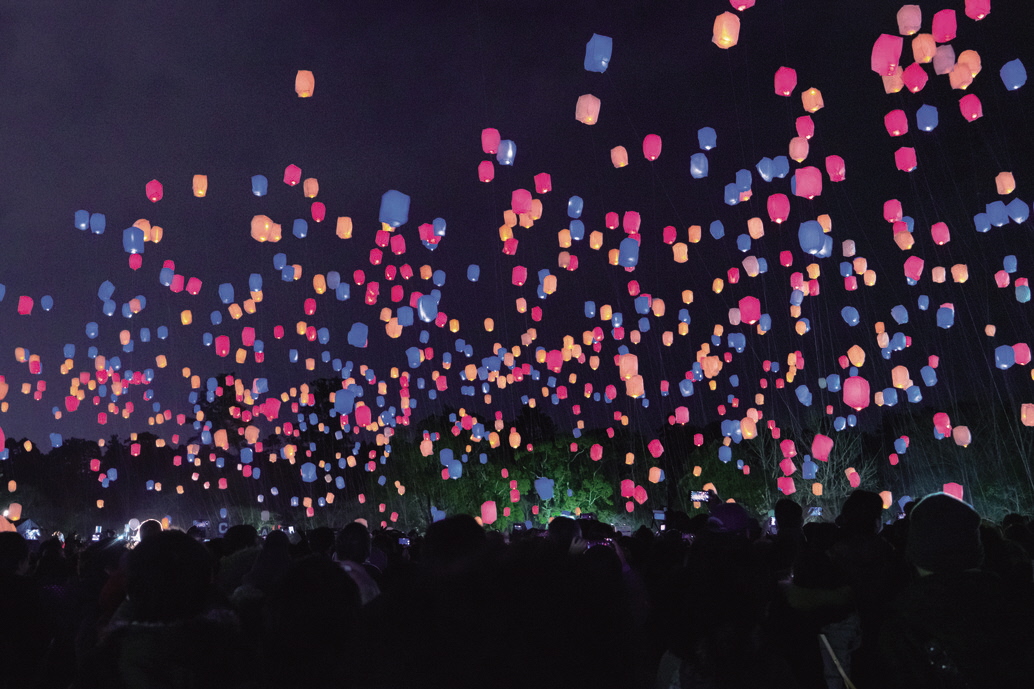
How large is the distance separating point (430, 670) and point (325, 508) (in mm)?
47051

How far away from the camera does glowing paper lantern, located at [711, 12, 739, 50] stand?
7.36 meters

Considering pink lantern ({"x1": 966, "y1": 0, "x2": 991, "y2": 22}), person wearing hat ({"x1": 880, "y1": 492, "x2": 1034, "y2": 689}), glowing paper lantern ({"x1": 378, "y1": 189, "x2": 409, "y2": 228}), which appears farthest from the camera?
glowing paper lantern ({"x1": 378, "y1": 189, "x2": 409, "y2": 228})

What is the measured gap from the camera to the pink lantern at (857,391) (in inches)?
435

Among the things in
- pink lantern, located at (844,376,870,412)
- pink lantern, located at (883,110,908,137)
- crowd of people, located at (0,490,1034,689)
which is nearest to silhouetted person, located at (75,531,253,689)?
crowd of people, located at (0,490,1034,689)

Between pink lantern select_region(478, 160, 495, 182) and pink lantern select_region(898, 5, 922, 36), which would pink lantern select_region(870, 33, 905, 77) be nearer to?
pink lantern select_region(898, 5, 922, 36)

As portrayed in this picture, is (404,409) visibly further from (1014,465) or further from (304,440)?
(304,440)

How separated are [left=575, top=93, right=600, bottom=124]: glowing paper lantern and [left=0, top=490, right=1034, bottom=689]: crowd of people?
5.82 m

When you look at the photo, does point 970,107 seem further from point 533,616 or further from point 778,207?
point 533,616

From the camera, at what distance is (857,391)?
11.1 meters

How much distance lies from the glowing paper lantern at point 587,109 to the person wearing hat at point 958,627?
24.3ft

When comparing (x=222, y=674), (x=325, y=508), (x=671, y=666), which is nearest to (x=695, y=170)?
(x=671, y=666)

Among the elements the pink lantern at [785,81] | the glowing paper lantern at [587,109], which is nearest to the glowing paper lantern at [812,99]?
the pink lantern at [785,81]

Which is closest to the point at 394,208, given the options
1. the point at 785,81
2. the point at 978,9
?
the point at 785,81

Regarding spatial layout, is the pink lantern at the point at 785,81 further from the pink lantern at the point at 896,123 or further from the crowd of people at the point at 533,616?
the crowd of people at the point at 533,616
